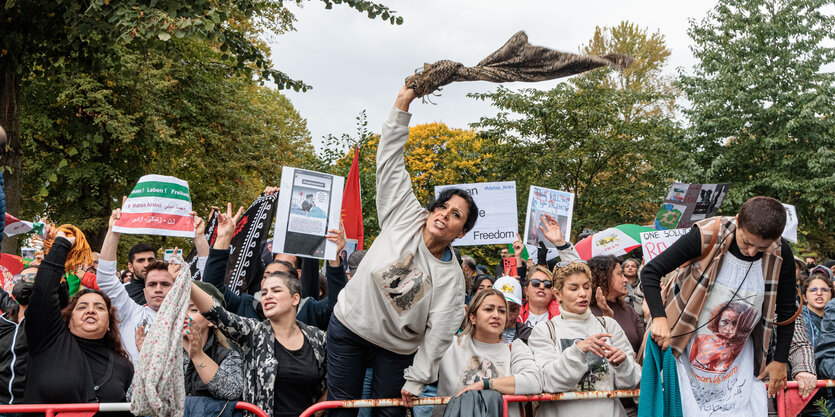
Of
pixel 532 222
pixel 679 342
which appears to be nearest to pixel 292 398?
pixel 679 342

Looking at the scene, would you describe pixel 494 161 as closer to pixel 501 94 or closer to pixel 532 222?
pixel 501 94

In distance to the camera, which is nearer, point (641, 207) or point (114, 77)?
point (114, 77)

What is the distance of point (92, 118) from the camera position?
55.3 feet

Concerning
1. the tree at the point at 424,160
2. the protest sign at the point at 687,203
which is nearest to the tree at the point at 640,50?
the tree at the point at 424,160

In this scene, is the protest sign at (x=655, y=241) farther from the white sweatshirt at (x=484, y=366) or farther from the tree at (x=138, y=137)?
the tree at (x=138, y=137)

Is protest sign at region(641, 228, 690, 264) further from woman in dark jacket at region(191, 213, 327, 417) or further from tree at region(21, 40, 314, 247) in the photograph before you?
tree at region(21, 40, 314, 247)

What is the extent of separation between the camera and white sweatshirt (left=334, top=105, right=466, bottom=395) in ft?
12.9

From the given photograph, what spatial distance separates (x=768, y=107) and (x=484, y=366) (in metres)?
21.4

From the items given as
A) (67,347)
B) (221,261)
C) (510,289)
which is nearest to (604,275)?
(510,289)

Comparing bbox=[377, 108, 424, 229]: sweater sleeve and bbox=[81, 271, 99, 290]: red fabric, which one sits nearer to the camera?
bbox=[377, 108, 424, 229]: sweater sleeve

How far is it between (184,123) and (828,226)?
19283mm

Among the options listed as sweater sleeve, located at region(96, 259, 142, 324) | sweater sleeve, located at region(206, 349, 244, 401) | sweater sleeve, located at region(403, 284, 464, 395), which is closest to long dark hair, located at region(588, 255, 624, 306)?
sweater sleeve, located at region(403, 284, 464, 395)

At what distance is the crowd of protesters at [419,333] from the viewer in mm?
3990

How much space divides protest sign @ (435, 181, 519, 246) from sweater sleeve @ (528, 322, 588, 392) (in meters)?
3.37
